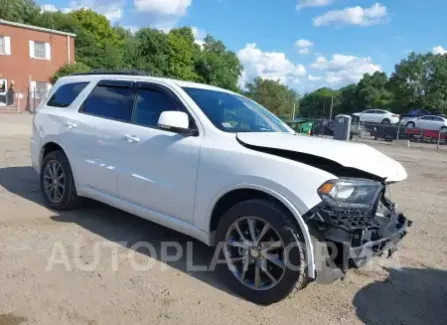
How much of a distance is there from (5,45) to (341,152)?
33.1 meters

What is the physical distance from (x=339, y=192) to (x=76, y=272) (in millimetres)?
2375

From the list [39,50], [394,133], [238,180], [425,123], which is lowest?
[394,133]

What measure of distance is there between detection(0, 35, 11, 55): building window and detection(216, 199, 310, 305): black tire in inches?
1282

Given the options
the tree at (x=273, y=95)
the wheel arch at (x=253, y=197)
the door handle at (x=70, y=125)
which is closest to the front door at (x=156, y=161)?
the wheel arch at (x=253, y=197)

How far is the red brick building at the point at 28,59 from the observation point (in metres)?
30.5

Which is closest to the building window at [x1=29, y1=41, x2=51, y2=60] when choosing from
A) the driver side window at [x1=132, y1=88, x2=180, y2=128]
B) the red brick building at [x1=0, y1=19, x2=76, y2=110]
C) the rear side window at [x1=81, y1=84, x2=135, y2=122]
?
the red brick building at [x1=0, y1=19, x2=76, y2=110]

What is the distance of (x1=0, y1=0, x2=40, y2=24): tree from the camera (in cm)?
4288

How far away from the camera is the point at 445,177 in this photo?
10578 mm

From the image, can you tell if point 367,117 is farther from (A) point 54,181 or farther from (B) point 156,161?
(B) point 156,161

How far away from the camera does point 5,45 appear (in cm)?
3050

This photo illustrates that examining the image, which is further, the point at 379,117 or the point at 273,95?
the point at 273,95

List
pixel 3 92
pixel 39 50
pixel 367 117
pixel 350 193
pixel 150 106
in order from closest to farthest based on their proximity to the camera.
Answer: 1. pixel 350 193
2. pixel 150 106
3. pixel 3 92
4. pixel 39 50
5. pixel 367 117

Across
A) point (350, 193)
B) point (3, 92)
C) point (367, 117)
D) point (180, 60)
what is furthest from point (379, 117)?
point (350, 193)

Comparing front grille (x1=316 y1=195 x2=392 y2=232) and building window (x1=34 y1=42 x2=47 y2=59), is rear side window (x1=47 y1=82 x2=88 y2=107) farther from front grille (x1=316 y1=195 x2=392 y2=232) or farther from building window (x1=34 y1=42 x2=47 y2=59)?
building window (x1=34 y1=42 x2=47 y2=59)
